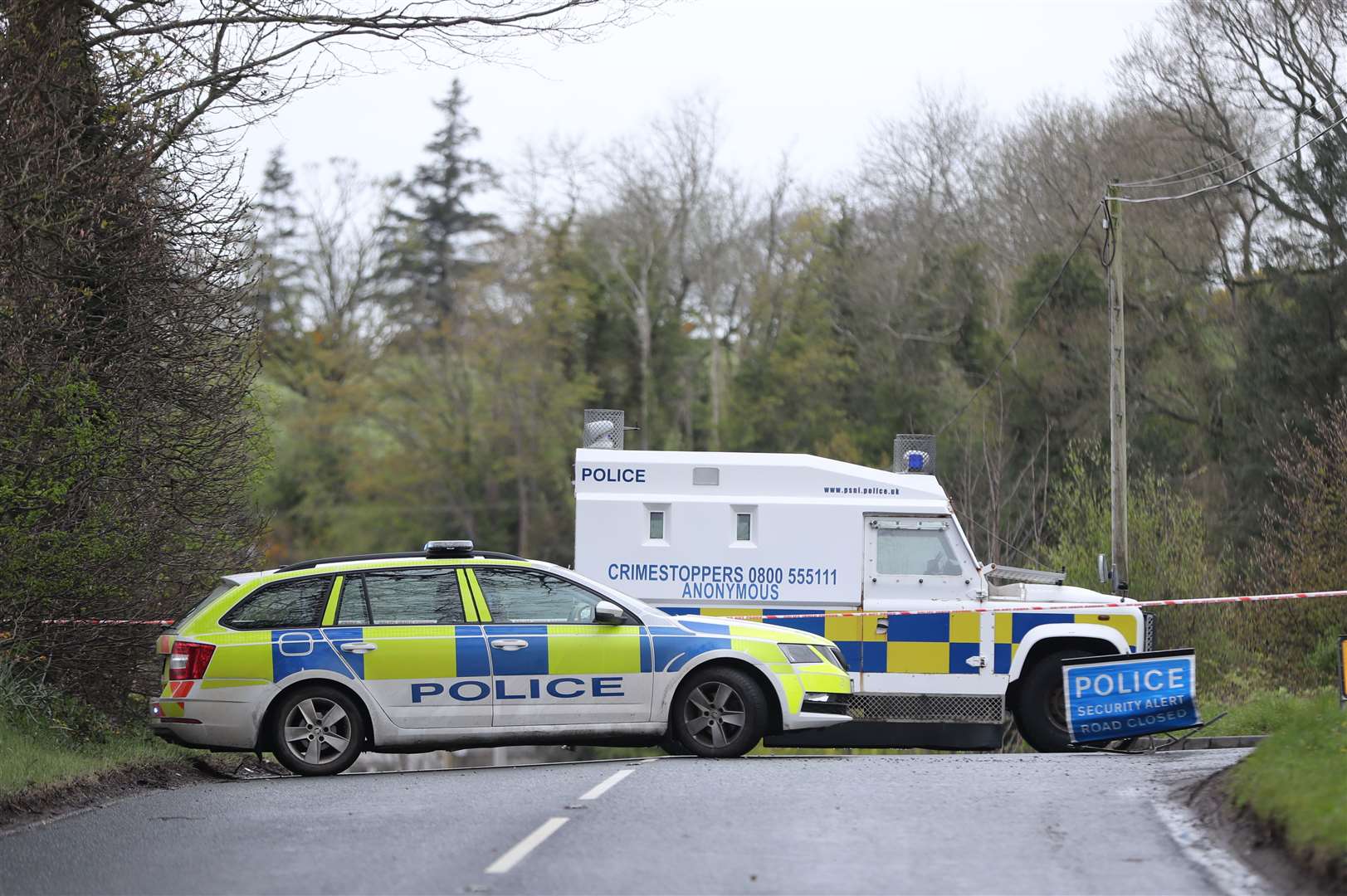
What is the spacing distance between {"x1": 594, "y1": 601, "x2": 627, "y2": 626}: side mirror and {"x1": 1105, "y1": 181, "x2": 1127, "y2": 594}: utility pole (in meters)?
12.5

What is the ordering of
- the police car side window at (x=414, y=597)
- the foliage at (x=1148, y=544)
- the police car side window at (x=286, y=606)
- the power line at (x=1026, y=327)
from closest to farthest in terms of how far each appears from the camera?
the police car side window at (x=286, y=606), the police car side window at (x=414, y=597), the foliage at (x=1148, y=544), the power line at (x=1026, y=327)

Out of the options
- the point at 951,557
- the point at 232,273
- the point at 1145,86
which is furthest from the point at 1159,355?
the point at 232,273

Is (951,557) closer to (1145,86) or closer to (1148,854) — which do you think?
(1148,854)

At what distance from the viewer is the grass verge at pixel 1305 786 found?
7.82 meters

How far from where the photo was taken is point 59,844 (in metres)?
9.34

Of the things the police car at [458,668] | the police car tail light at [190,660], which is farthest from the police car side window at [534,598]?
the police car tail light at [190,660]

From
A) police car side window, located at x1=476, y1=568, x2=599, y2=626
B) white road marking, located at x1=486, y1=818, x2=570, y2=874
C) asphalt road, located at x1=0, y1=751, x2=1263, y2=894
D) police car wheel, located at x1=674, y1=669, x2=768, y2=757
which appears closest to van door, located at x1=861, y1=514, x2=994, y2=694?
police car wheel, located at x1=674, y1=669, x2=768, y2=757

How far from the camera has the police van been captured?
1552cm

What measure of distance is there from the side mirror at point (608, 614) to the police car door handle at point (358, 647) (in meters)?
1.67

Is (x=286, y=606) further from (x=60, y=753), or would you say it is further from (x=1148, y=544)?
(x=1148, y=544)

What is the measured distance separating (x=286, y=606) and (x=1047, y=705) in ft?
22.8

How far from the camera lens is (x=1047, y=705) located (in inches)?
610

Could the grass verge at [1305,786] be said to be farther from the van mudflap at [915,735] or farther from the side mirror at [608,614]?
the side mirror at [608,614]

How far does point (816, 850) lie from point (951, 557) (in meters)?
7.71
